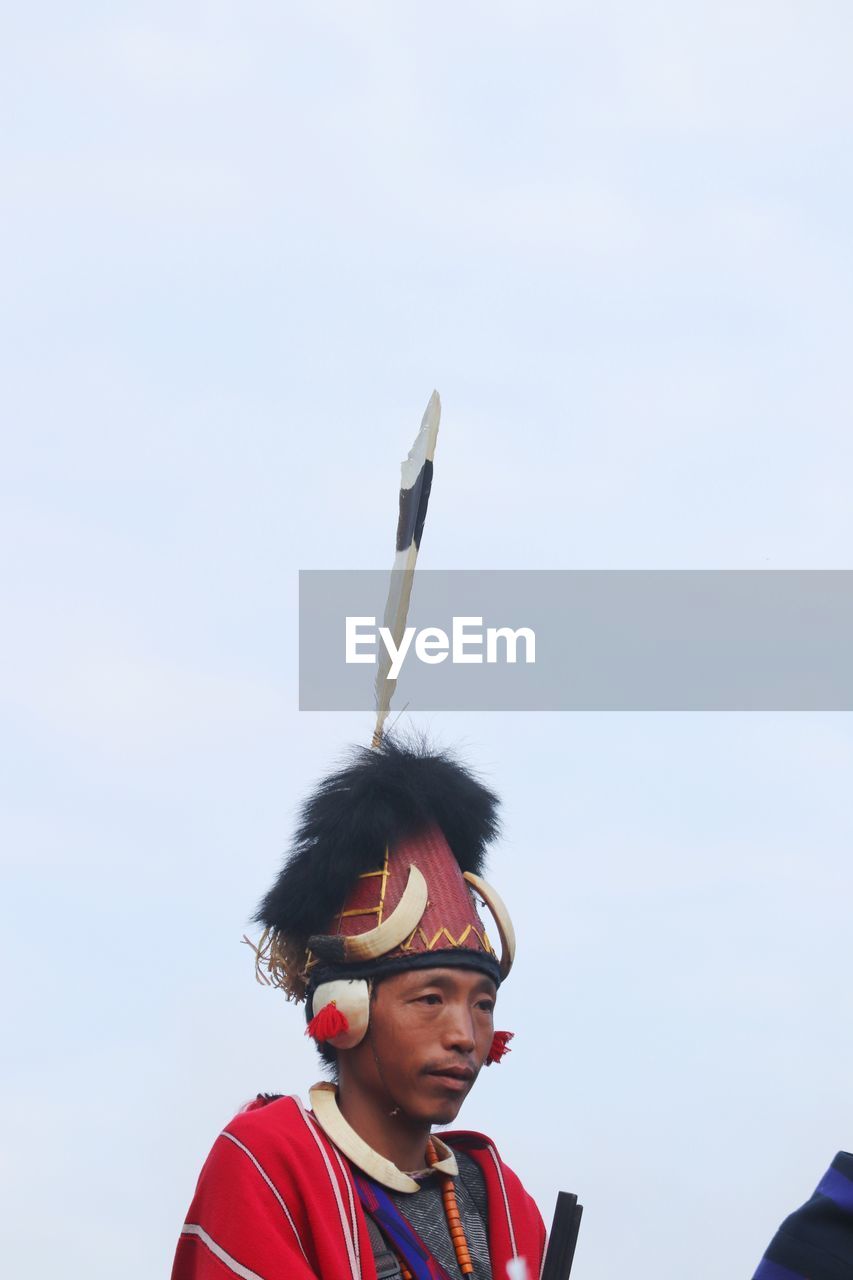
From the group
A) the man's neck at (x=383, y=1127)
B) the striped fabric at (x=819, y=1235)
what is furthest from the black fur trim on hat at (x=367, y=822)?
the striped fabric at (x=819, y=1235)

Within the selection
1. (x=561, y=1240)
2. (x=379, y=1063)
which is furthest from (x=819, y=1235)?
(x=379, y=1063)

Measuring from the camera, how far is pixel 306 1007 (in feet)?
19.6

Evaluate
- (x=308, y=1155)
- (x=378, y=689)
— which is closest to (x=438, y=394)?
(x=378, y=689)

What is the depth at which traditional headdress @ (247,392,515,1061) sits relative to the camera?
18.9 feet

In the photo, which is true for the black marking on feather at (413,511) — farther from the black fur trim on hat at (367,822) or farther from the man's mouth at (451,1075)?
the man's mouth at (451,1075)

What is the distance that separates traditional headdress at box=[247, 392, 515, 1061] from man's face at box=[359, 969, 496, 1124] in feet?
0.15

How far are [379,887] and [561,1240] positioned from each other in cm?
125

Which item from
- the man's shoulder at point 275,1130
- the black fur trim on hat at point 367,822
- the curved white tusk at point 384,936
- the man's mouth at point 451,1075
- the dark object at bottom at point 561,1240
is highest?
the black fur trim on hat at point 367,822

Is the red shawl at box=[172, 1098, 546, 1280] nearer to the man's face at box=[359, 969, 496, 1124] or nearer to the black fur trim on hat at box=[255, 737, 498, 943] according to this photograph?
the man's face at box=[359, 969, 496, 1124]

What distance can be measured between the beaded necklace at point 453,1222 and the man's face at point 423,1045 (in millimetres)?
262

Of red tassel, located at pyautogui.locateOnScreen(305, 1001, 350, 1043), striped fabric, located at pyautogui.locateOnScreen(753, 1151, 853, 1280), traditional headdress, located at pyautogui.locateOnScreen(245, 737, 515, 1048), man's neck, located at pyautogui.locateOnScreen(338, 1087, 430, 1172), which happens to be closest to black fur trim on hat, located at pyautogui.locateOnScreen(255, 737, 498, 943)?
traditional headdress, located at pyautogui.locateOnScreen(245, 737, 515, 1048)

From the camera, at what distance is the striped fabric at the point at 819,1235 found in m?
3.48

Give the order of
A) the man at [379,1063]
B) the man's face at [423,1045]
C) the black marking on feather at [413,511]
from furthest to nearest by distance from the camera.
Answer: the black marking on feather at [413,511] → the man's face at [423,1045] → the man at [379,1063]

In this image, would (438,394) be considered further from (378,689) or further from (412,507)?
(378,689)
